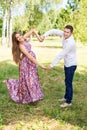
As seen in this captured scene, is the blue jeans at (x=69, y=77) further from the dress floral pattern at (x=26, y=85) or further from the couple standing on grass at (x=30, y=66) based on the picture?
the dress floral pattern at (x=26, y=85)

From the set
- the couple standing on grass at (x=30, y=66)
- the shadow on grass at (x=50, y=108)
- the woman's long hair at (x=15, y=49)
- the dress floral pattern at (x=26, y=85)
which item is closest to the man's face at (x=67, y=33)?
the couple standing on grass at (x=30, y=66)

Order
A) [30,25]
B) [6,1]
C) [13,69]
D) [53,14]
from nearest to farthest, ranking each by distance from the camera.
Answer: [13,69] < [6,1] < [53,14] < [30,25]

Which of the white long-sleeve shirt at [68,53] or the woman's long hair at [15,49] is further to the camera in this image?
the woman's long hair at [15,49]

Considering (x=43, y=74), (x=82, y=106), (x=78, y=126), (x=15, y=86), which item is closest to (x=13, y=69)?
(x=43, y=74)

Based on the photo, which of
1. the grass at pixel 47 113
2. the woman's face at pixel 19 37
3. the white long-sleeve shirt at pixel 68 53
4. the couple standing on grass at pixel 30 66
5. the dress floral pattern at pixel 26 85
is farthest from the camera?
the dress floral pattern at pixel 26 85

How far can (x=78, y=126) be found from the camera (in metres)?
6.29

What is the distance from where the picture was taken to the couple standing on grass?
7301 mm

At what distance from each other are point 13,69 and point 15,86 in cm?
484

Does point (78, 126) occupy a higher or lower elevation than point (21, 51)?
lower

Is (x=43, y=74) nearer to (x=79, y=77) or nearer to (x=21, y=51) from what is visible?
(x=79, y=77)

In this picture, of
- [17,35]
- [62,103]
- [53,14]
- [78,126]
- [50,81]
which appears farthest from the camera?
[53,14]

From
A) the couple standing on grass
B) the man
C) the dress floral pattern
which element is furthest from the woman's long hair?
the man

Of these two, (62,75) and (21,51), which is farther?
(62,75)

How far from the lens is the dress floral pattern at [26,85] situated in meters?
7.71
